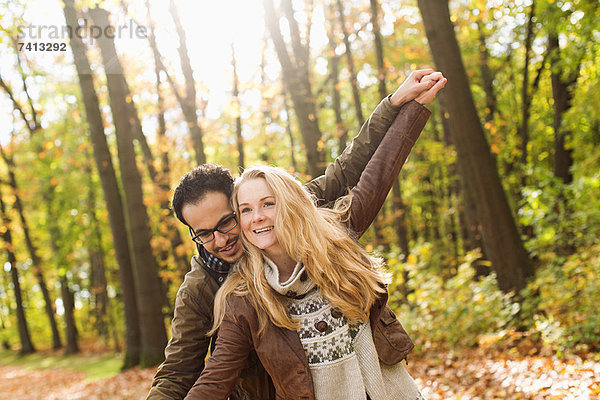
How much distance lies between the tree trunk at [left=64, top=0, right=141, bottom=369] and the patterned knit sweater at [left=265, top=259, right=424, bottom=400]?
39.3 feet

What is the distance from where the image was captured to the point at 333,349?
8.21ft

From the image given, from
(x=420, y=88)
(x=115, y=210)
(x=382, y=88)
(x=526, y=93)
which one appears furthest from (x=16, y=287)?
(x=420, y=88)

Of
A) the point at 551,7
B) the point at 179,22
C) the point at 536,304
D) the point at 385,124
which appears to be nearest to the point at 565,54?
the point at 551,7

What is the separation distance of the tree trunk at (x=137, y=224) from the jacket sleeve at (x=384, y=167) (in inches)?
399

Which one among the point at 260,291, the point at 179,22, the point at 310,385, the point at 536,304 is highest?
the point at 179,22

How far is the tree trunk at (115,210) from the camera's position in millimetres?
13180

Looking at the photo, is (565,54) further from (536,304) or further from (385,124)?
(385,124)

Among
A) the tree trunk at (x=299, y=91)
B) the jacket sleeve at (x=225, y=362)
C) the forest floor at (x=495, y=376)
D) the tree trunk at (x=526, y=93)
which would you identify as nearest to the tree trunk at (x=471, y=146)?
the forest floor at (x=495, y=376)

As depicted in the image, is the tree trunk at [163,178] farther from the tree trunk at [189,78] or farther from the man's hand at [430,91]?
the man's hand at [430,91]

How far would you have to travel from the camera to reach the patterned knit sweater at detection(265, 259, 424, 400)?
2.48 meters

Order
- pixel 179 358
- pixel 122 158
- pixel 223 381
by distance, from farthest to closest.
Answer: pixel 122 158
pixel 179 358
pixel 223 381

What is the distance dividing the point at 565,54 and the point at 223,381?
9727mm

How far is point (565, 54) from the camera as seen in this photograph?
9.57 m

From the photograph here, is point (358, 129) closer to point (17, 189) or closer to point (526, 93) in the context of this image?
point (526, 93)
